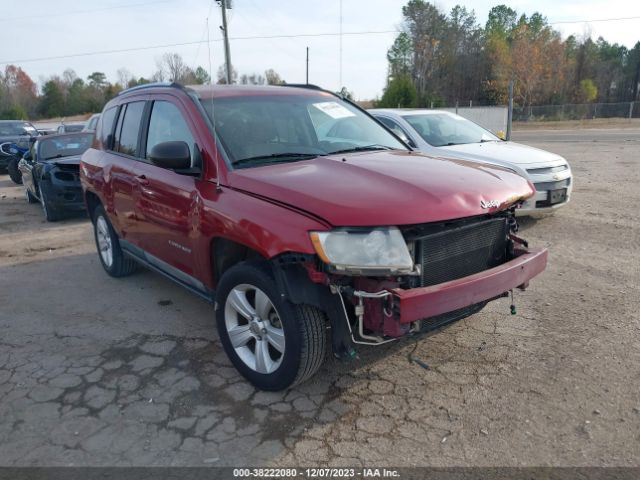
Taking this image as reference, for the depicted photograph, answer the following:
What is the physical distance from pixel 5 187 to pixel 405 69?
62126 millimetres

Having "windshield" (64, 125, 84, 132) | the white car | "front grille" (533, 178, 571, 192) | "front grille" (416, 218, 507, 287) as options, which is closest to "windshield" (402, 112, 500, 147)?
the white car

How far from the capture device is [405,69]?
69250 mm

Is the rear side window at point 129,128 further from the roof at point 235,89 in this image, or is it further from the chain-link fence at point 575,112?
the chain-link fence at point 575,112

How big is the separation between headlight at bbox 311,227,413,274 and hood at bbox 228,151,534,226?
0.07 meters

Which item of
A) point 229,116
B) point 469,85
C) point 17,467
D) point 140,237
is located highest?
point 469,85

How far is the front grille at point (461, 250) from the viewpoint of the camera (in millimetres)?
2965

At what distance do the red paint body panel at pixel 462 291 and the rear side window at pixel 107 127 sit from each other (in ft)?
12.8

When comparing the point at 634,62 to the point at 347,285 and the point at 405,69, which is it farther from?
the point at 347,285

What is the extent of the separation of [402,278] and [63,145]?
957 cm

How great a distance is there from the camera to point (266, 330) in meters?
3.24

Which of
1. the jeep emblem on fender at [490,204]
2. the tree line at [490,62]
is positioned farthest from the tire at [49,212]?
the tree line at [490,62]

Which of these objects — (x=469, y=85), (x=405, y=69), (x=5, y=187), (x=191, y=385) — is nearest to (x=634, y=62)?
(x=469, y=85)

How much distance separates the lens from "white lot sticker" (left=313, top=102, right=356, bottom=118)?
440 cm

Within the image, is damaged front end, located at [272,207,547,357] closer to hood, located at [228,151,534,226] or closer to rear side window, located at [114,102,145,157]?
hood, located at [228,151,534,226]
